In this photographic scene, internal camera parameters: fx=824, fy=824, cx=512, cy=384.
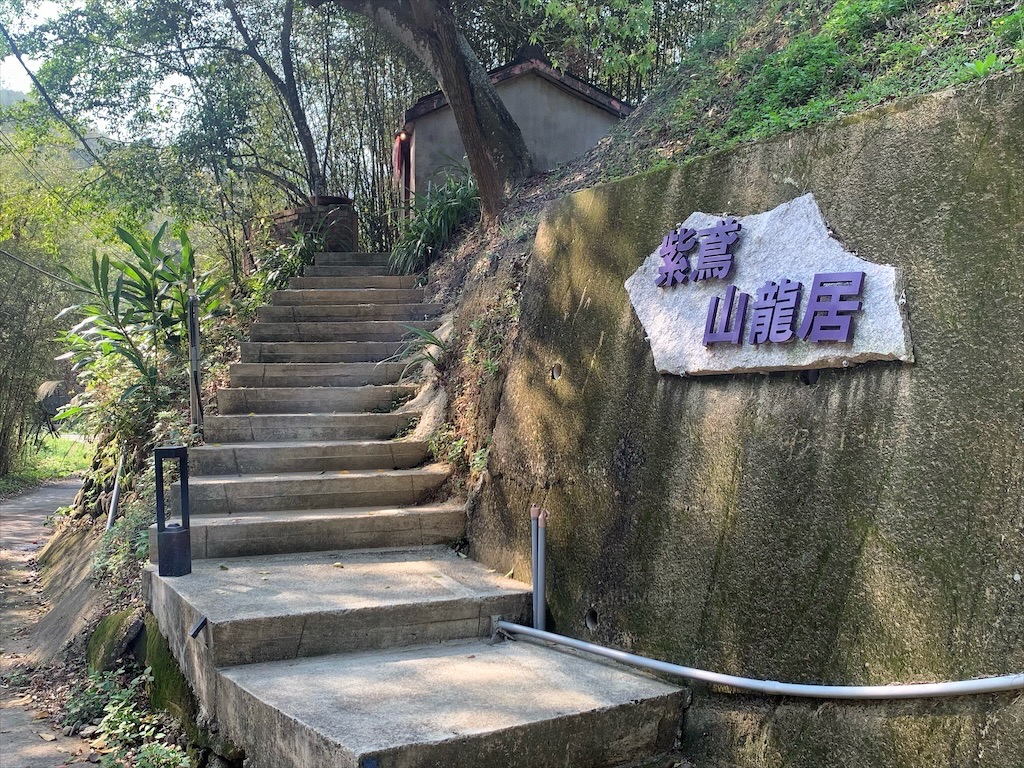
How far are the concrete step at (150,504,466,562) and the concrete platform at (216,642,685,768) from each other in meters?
1.32

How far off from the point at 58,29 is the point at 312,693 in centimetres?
985

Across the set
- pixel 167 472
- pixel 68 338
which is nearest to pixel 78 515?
pixel 68 338

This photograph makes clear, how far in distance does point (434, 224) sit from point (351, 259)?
123 centimetres

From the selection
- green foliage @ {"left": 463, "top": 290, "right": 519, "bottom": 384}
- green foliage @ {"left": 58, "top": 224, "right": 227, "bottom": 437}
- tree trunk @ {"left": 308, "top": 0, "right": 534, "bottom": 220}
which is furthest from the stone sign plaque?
green foliage @ {"left": 58, "top": 224, "right": 227, "bottom": 437}

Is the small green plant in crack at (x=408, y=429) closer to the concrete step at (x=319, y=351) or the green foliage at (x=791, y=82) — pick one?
the concrete step at (x=319, y=351)

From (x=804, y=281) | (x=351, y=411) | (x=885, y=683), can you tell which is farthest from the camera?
(x=351, y=411)

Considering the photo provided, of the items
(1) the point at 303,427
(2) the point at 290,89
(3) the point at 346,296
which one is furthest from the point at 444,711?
(2) the point at 290,89

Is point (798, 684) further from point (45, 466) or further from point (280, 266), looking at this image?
point (45, 466)

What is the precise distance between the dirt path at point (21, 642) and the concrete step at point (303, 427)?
6.47 feet

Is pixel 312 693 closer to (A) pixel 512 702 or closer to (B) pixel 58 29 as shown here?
(A) pixel 512 702

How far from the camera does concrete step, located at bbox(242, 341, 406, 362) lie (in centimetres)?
696

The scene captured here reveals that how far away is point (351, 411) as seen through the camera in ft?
21.0

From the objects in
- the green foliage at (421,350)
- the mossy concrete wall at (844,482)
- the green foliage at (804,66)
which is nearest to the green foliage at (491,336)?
the green foliage at (421,350)

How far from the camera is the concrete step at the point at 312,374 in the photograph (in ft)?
21.8
